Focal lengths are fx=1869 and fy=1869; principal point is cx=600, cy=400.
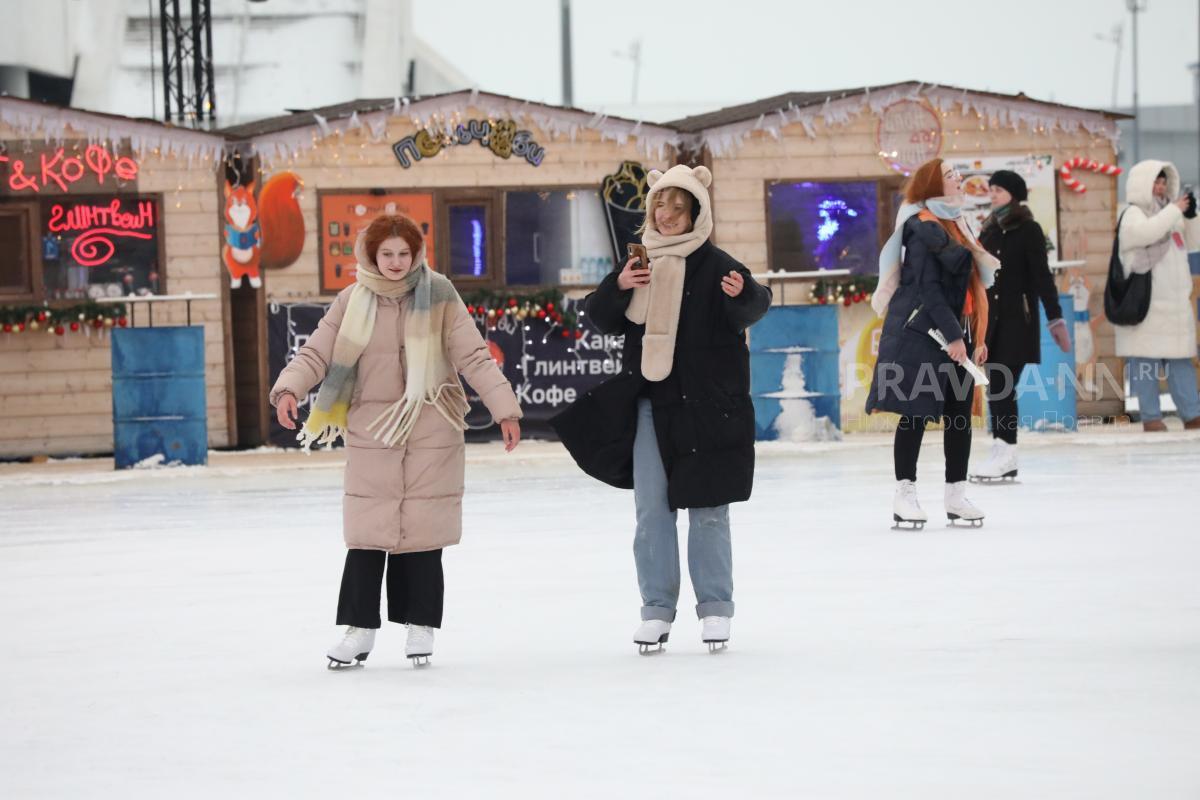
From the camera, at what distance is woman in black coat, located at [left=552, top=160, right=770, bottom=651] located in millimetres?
5449

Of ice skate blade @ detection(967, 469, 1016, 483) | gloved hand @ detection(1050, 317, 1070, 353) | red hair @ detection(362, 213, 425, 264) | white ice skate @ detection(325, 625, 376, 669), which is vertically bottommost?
ice skate blade @ detection(967, 469, 1016, 483)

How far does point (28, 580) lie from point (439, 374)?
2.88m

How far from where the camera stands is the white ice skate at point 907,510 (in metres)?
8.38

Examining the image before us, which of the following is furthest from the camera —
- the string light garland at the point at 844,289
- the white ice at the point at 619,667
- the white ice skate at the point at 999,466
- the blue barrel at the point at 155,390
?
the string light garland at the point at 844,289

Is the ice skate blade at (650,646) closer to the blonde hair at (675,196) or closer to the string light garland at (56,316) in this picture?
the blonde hair at (675,196)

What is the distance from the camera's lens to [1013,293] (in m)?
10.1

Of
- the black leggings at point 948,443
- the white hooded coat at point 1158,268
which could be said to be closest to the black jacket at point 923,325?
the black leggings at point 948,443

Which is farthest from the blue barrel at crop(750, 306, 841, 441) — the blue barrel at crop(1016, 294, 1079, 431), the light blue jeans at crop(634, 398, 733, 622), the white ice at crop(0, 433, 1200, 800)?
the light blue jeans at crop(634, 398, 733, 622)

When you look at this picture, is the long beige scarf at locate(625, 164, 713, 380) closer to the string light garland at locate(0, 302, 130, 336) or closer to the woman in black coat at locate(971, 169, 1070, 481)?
the woman in black coat at locate(971, 169, 1070, 481)

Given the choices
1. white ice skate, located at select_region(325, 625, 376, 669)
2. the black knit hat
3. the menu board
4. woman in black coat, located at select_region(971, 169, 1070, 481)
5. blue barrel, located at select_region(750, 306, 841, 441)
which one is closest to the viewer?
white ice skate, located at select_region(325, 625, 376, 669)

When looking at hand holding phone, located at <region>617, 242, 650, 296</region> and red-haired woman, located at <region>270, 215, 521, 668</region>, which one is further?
hand holding phone, located at <region>617, 242, 650, 296</region>

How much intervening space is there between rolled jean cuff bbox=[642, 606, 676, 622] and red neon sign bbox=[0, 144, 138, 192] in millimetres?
10905

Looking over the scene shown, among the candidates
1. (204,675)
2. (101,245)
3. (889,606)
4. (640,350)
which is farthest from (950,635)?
(101,245)

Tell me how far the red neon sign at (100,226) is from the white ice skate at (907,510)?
8796 millimetres
